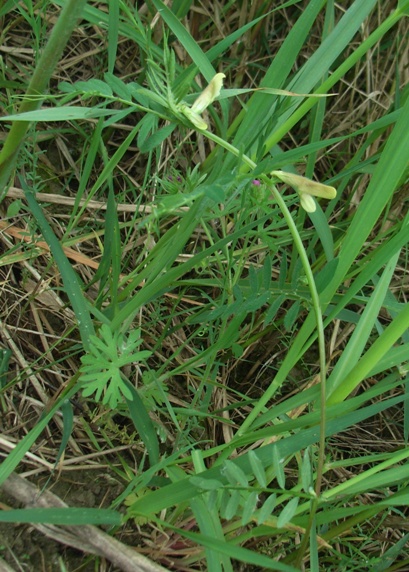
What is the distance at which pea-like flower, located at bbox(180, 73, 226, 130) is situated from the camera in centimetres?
88

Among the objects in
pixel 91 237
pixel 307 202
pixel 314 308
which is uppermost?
pixel 307 202

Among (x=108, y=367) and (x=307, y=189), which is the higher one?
(x=307, y=189)

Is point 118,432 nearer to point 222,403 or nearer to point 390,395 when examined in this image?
point 222,403

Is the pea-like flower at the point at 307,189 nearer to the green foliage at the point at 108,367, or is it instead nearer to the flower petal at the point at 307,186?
the flower petal at the point at 307,186

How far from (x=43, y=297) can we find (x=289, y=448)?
74cm

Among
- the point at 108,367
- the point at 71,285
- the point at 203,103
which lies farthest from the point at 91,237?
the point at 203,103

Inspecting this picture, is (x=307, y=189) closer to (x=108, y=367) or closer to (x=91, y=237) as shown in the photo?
(x=108, y=367)

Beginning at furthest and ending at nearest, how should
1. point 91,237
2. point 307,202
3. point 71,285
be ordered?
point 91,237 < point 71,285 < point 307,202

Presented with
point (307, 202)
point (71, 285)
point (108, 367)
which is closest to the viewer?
point (307, 202)

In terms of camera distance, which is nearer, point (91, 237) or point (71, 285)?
point (71, 285)

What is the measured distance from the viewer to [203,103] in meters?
0.90

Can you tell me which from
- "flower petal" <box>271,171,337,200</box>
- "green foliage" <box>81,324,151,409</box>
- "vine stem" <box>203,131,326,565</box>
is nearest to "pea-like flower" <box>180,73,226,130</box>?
"vine stem" <box>203,131,326,565</box>

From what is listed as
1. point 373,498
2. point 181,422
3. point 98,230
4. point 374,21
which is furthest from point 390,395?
point 374,21

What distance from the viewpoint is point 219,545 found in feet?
3.37
